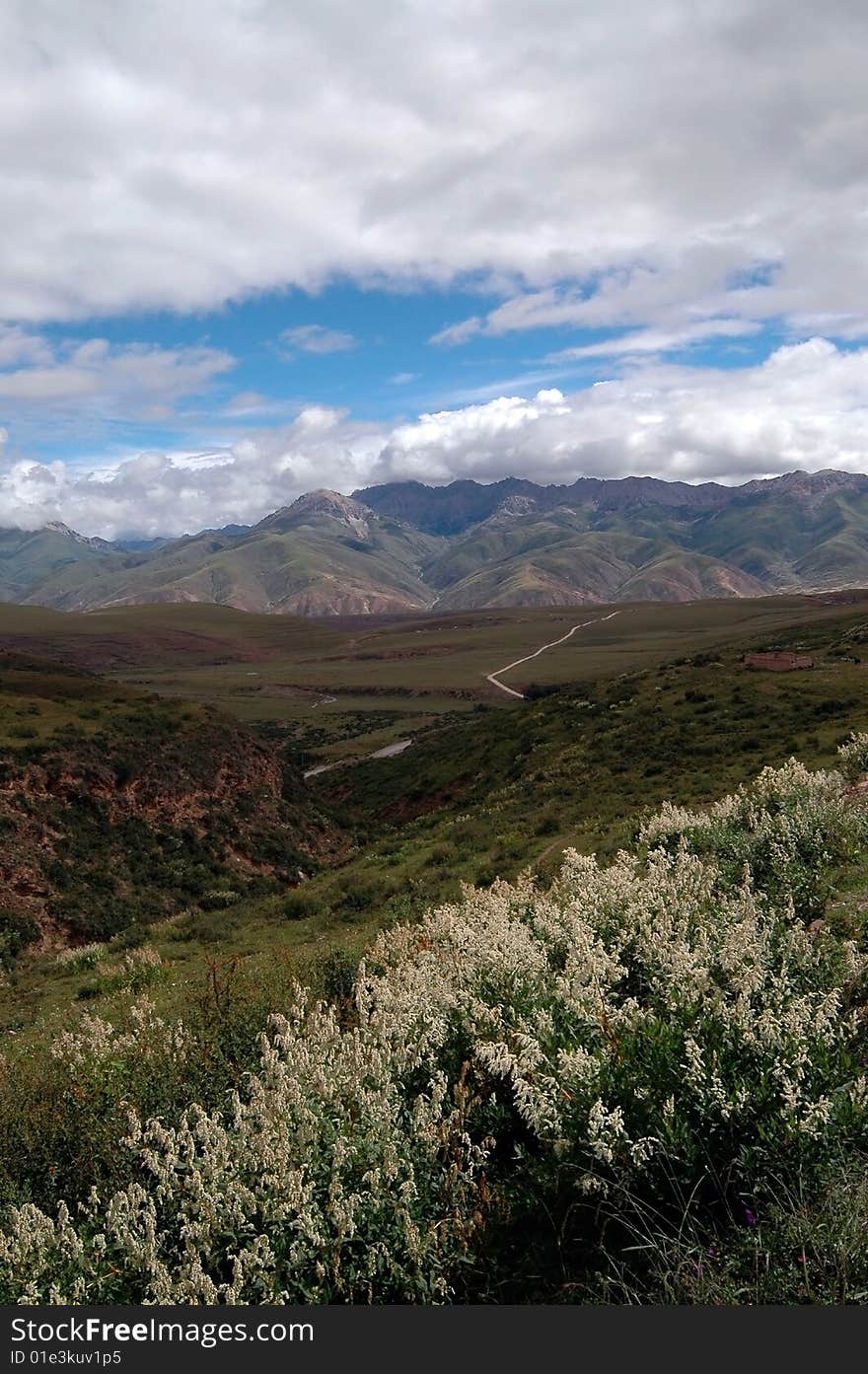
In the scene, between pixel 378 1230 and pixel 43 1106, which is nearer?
pixel 378 1230

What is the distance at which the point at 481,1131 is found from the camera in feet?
18.2

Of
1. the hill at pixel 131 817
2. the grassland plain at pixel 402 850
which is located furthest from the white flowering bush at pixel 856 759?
the hill at pixel 131 817

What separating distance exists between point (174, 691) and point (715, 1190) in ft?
535

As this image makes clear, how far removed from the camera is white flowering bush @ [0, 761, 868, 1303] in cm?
435

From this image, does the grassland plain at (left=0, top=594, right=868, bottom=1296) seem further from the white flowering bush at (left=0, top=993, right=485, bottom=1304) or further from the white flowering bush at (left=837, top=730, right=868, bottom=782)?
the white flowering bush at (left=837, top=730, right=868, bottom=782)

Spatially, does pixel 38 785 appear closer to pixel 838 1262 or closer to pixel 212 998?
pixel 212 998

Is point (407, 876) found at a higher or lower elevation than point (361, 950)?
lower

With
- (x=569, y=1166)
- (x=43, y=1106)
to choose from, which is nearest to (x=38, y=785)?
(x=43, y=1106)

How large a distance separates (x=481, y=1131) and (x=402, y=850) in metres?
22.4

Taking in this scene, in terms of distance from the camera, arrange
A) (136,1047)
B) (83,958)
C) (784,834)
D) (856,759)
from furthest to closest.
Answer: (83,958) → (856,759) → (784,834) → (136,1047)

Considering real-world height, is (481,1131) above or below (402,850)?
Result: above

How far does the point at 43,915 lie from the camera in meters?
23.9

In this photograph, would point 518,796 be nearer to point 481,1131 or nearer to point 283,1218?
point 481,1131

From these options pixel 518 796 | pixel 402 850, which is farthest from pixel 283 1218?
pixel 518 796
